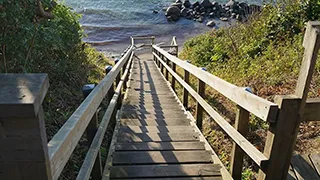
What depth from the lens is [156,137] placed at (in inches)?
140

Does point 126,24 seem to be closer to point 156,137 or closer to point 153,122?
point 153,122

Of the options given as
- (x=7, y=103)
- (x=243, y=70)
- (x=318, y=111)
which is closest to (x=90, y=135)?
(x=7, y=103)

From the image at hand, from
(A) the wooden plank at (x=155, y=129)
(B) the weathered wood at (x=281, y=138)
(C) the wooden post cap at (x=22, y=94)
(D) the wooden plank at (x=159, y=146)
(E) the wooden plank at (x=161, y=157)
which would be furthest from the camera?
(A) the wooden plank at (x=155, y=129)

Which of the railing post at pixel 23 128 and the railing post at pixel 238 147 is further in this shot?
the railing post at pixel 238 147

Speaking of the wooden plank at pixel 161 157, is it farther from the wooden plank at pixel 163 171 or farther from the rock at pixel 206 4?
the rock at pixel 206 4

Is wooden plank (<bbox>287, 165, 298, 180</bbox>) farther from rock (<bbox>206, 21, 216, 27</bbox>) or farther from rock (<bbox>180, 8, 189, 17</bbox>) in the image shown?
rock (<bbox>180, 8, 189, 17</bbox>)

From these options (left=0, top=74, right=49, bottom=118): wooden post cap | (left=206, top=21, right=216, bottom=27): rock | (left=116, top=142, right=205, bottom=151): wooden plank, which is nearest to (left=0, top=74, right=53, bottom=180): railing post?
(left=0, top=74, right=49, bottom=118): wooden post cap

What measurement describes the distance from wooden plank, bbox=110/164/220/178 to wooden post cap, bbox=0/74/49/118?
180 centimetres

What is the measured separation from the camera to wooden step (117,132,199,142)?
346 cm

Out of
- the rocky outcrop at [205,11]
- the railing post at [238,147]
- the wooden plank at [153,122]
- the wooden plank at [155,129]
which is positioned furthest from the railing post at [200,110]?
the rocky outcrop at [205,11]

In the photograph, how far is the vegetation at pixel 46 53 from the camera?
3.53 m

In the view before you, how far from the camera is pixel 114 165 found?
2.78 metres

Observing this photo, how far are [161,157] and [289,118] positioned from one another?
1566mm

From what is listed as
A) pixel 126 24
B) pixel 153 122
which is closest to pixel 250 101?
pixel 153 122
